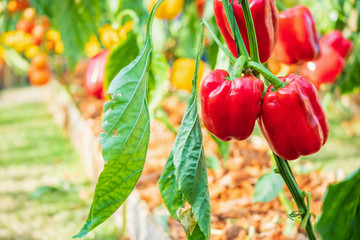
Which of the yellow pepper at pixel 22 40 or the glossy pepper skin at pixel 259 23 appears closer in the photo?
the glossy pepper skin at pixel 259 23

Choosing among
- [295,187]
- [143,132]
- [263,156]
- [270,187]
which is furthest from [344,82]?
[143,132]

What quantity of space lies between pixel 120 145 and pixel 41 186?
6.58 feet

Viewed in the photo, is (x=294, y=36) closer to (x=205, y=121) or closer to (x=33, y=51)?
(x=205, y=121)

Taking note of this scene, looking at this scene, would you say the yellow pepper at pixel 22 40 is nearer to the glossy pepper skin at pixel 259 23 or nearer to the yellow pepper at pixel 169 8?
the yellow pepper at pixel 169 8

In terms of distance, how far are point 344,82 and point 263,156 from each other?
56 centimetres

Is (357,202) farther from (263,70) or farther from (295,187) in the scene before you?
(263,70)

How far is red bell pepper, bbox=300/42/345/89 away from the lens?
55.8 inches

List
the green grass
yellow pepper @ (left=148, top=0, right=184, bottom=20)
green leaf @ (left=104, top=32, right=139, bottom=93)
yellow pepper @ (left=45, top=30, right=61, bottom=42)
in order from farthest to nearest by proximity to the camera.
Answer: yellow pepper @ (left=45, top=30, right=61, bottom=42) < the green grass < yellow pepper @ (left=148, top=0, right=184, bottom=20) < green leaf @ (left=104, top=32, right=139, bottom=93)

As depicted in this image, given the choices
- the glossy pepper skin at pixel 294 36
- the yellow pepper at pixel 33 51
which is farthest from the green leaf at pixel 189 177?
the yellow pepper at pixel 33 51

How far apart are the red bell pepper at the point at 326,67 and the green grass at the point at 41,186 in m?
1.11

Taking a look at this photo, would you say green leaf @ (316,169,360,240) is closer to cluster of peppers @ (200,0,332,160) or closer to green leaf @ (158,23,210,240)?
cluster of peppers @ (200,0,332,160)

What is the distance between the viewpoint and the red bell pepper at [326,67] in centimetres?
142

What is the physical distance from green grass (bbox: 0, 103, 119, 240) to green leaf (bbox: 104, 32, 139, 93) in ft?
3.16

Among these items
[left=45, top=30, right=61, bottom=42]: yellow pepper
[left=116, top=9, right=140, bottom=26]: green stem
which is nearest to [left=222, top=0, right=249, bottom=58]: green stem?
[left=116, top=9, right=140, bottom=26]: green stem
